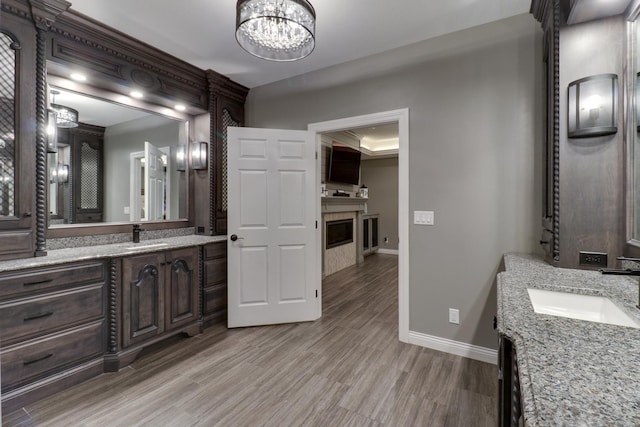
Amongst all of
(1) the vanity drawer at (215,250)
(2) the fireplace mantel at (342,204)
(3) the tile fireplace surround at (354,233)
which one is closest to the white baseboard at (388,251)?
(3) the tile fireplace surround at (354,233)

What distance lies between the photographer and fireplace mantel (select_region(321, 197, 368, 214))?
196 inches

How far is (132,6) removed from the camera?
222 cm

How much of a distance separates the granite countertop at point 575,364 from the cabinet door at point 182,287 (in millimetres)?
2555

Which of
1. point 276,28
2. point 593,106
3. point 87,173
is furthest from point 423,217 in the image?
point 87,173

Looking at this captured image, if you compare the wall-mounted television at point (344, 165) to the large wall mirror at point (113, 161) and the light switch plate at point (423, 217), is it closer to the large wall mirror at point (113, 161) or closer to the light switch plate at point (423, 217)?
the large wall mirror at point (113, 161)

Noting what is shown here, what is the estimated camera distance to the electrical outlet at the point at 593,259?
1655 millimetres

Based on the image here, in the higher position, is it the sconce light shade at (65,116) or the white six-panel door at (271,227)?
the sconce light shade at (65,116)

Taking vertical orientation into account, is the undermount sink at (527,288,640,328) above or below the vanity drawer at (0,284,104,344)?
above

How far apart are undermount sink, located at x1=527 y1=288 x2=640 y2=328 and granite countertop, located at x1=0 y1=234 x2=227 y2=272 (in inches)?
104

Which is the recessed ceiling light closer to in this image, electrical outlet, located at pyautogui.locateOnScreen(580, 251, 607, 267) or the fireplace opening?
the fireplace opening

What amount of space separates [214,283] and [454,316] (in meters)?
2.37

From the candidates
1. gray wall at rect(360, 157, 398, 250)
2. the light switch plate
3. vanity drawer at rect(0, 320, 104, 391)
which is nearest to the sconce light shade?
vanity drawer at rect(0, 320, 104, 391)

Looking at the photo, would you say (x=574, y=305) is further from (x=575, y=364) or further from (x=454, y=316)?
(x=454, y=316)

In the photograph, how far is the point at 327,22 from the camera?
2.40 meters
